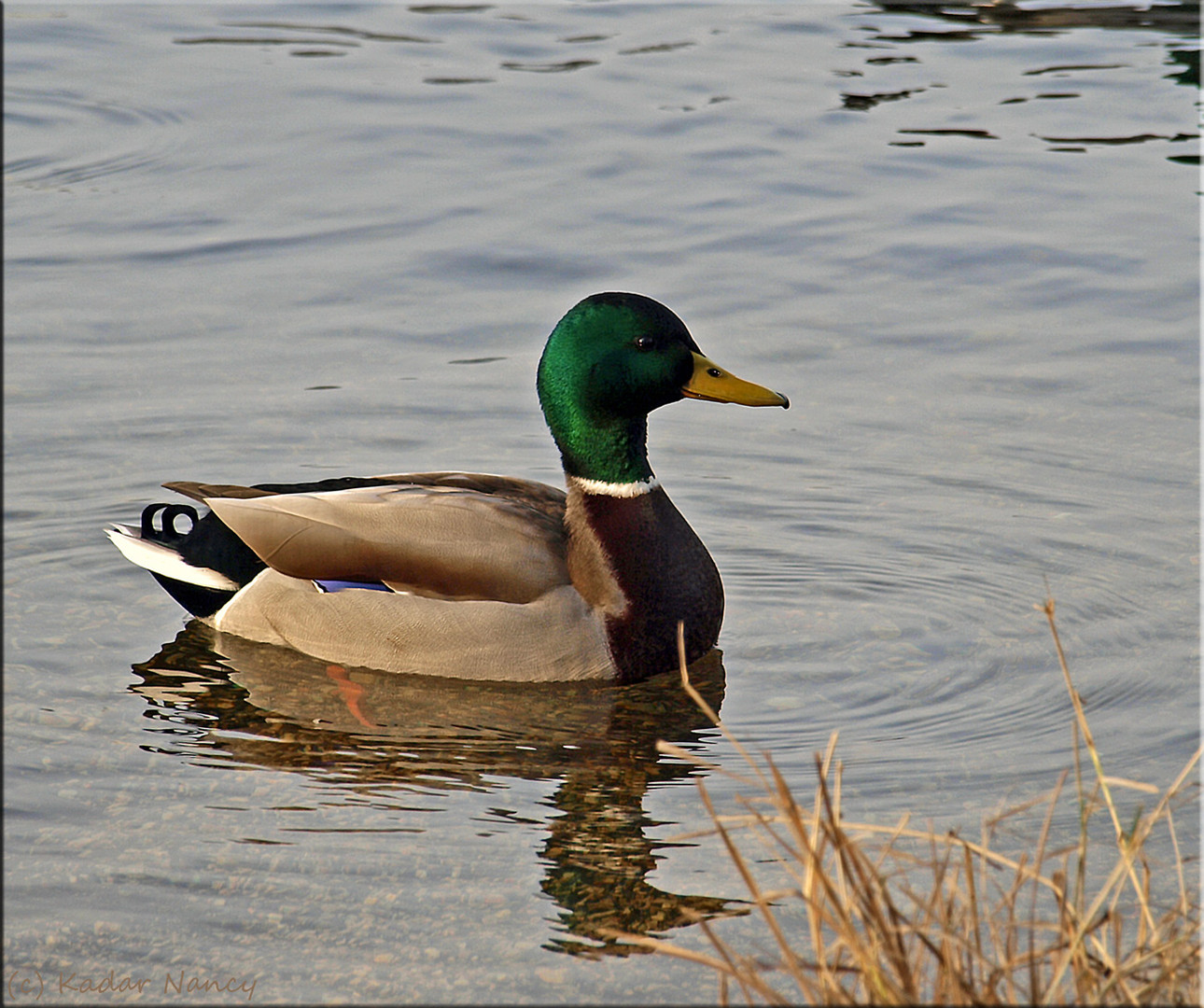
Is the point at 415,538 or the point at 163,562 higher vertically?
the point at 415,538

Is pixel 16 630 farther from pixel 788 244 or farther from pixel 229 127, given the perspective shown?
pixel 229 127

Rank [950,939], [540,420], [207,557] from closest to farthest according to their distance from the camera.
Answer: [950,939], [207,557], [540,420]

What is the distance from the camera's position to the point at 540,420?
818 cm

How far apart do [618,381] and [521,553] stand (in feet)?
2.30

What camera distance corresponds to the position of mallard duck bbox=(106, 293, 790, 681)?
5.90 metres

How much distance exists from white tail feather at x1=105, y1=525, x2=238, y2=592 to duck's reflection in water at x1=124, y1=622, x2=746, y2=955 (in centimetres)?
22

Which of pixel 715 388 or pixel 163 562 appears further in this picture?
pixel 163 562

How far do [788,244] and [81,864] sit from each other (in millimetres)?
6657

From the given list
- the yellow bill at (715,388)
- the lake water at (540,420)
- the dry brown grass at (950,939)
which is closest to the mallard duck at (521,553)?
the yellow bill at (715,388)

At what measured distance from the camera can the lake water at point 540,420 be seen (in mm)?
4680

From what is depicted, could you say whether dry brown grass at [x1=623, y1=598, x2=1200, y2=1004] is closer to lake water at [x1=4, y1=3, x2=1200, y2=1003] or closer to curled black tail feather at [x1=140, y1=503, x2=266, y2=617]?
lake water at [x1=4, y1=3, x2=1200, y2=1003]

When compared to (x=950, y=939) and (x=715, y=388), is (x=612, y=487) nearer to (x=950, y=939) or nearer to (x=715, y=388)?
(x=715, y=388)

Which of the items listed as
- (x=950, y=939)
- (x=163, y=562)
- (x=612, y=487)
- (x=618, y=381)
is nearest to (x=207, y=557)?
(x=163, y=562)

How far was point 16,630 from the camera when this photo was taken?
248 inches
